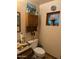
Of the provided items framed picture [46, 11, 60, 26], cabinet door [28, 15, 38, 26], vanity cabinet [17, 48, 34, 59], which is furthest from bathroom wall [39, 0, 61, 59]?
vanity cabinet [17, 48, 34, 59]

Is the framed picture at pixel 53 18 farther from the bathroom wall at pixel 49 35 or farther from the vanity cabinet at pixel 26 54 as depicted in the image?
the vanity cabinet at pixel 26 54

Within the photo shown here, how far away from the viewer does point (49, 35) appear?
3.96 m

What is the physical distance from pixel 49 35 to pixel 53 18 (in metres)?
0.64

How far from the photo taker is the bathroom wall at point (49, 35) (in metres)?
3.70

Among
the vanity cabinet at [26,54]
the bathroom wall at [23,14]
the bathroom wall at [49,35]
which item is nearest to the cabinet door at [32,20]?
the bathroom wall at [23,14]

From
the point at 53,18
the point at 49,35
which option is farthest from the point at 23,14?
the point at 49,35

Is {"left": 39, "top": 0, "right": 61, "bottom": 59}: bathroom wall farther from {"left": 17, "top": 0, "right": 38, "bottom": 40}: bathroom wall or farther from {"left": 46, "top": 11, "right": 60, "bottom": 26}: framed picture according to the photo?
{"left": 17, "top": 0, "right": 38, "bottom": 40}: bathroom wall

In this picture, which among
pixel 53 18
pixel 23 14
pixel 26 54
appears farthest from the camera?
pixel 53 18

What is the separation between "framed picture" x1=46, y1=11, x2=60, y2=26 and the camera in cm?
374

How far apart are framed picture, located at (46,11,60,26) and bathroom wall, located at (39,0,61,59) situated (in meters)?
0.13

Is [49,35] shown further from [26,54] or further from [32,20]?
[26,54]

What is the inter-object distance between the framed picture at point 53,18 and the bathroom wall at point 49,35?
5.2 inches

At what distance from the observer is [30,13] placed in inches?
140
